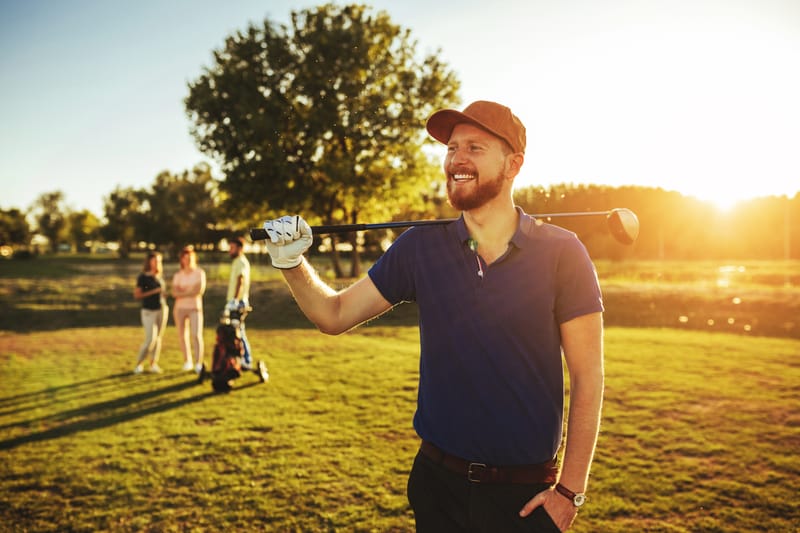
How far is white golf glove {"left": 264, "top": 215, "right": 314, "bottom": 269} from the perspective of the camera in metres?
2.67

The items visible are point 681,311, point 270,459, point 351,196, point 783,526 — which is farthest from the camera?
point 351,196

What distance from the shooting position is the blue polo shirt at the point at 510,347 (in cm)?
234

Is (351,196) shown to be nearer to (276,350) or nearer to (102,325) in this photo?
(102,325)

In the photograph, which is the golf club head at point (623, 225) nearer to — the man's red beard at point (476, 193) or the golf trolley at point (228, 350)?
the man's red beard at point (476, 193)

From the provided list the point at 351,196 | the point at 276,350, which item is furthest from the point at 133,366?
the point at 351,196

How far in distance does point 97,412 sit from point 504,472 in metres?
8.37

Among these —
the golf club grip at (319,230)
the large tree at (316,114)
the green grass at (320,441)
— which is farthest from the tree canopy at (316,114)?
the golf club grip at (319,230)

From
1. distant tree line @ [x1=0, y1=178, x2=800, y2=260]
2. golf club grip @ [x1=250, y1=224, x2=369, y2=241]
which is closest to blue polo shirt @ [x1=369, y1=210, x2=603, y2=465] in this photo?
golf club grip @ [x1=250, y1=224, x2=369, y2=241]

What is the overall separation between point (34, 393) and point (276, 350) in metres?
5.67

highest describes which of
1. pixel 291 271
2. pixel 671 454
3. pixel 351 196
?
pixel 351 196

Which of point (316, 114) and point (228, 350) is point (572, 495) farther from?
point (316, 114)

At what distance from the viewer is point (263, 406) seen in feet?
28.7

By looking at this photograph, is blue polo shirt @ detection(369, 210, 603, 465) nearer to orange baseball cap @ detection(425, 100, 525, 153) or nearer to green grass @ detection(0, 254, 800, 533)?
orange baseball cap @ detection(425, 100, 525, 153)

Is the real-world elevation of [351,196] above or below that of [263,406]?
above
